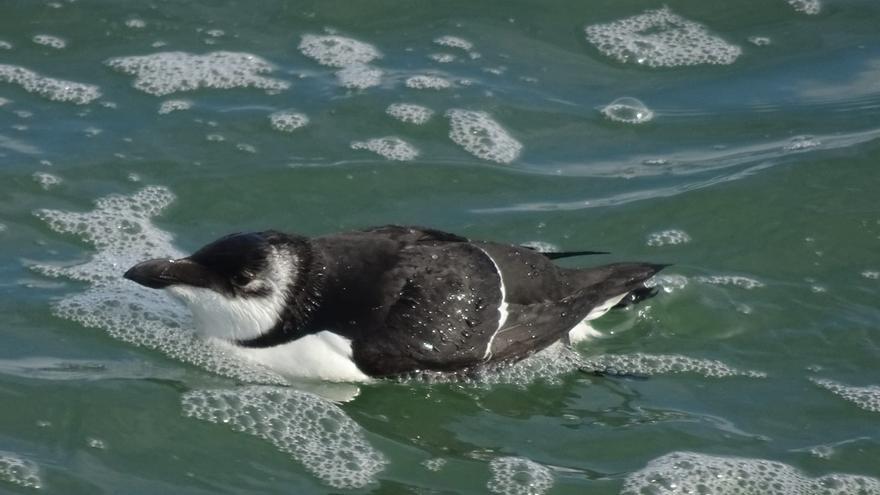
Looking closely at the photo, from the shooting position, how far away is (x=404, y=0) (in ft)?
33.9

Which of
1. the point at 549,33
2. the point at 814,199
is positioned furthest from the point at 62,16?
the point at 814,199

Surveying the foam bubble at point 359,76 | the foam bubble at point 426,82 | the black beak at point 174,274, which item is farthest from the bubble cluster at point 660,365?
the foam bubble at point 359,76

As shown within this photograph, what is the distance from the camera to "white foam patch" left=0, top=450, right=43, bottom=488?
5.75 meters

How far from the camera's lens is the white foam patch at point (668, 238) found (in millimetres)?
8008

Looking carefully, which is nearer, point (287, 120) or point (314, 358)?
point (314, 358)

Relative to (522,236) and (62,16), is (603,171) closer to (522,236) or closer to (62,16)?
(522,236)

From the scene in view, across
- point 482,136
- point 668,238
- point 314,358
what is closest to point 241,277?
point 314,358

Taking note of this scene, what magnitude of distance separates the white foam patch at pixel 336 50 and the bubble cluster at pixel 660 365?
10.9 ft

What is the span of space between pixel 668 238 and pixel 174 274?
287 centimetres

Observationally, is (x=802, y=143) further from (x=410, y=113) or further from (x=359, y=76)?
(x=359, y=76)

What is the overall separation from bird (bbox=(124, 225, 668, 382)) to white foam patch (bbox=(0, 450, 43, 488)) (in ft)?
3.62

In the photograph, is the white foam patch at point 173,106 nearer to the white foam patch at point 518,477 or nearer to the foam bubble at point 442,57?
the foam bubble at point 442,57

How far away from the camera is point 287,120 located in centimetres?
892

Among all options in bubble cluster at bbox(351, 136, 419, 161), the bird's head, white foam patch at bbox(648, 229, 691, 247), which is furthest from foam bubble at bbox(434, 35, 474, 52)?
the bird's head
